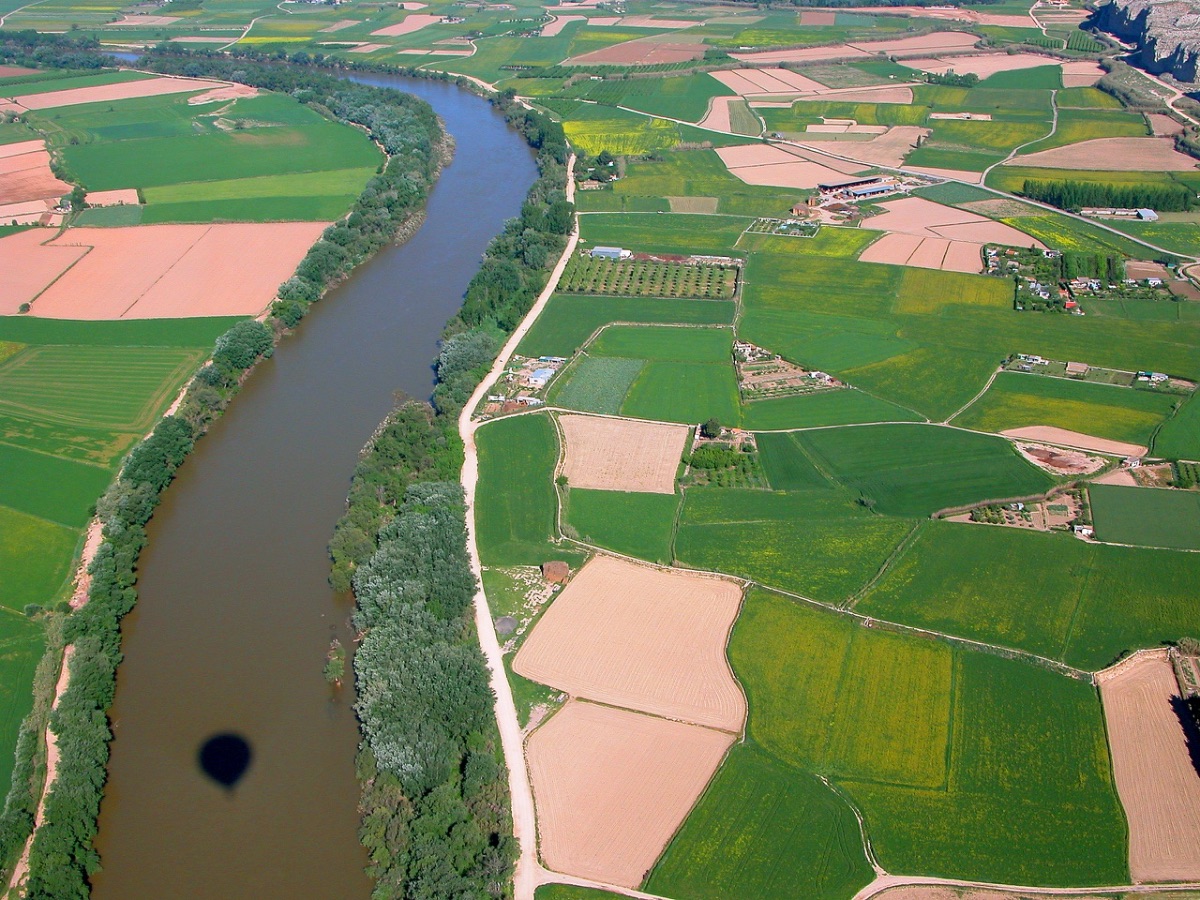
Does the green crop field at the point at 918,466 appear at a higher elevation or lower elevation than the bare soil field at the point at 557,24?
lower

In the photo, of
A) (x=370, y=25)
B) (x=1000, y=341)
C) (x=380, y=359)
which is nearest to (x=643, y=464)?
(x=380, y=359)

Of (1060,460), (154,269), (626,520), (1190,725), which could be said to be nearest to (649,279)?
(626,520)

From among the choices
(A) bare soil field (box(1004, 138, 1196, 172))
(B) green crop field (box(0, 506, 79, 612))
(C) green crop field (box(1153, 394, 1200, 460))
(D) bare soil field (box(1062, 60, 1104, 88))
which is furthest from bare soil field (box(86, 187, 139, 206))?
(D) bare soil field (box(1062, 60, 1104, 88))

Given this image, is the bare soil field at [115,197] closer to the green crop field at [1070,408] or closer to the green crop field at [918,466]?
the green crop field at [918,466]

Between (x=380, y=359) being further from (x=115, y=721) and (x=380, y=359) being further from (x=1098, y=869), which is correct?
(x=1098, y=869)

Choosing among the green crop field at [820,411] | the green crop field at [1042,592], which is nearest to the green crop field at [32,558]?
the green crop field at [820,411]

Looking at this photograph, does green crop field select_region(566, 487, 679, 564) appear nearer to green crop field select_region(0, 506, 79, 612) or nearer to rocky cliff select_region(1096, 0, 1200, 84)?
green crop field select_region(0, 506, 79, 612)
